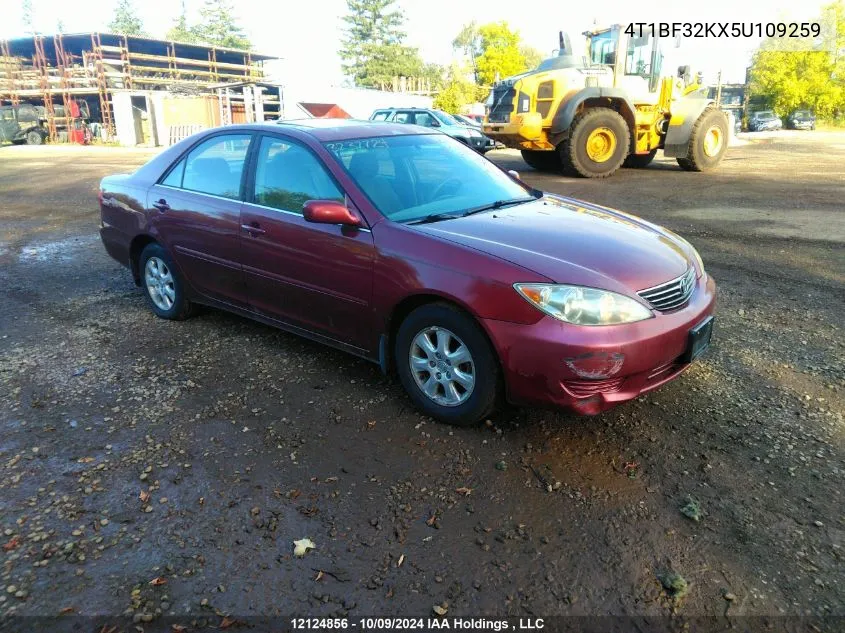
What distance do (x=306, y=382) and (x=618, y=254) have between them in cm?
202

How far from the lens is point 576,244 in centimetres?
343

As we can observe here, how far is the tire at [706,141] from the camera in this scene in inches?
551

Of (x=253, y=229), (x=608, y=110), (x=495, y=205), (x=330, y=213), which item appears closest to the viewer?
(x=330, y=213)

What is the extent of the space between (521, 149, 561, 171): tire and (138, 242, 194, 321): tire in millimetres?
11478

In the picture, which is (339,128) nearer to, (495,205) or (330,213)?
(330,213)

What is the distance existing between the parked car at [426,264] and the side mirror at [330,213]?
0.01 m

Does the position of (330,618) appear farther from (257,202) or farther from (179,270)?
(179,270)

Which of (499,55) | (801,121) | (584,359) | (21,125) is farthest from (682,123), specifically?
(499,55)

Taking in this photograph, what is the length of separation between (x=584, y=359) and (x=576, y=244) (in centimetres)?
75

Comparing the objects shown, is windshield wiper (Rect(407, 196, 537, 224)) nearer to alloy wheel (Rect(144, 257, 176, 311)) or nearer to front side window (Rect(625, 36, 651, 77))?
alloy wheel (Rect(144, 257, 176, 311))

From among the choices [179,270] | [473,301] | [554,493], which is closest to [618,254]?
[473,301]

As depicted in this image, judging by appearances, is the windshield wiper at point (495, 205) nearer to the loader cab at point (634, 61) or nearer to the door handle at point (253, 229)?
the door handle at point (253, 229)

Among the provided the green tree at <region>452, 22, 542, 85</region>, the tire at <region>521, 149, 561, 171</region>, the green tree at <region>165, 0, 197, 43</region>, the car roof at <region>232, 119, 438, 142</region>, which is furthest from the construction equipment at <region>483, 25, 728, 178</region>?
the green tree at <region>165, 0, 197, 43</region>

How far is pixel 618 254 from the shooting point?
11.1ft
